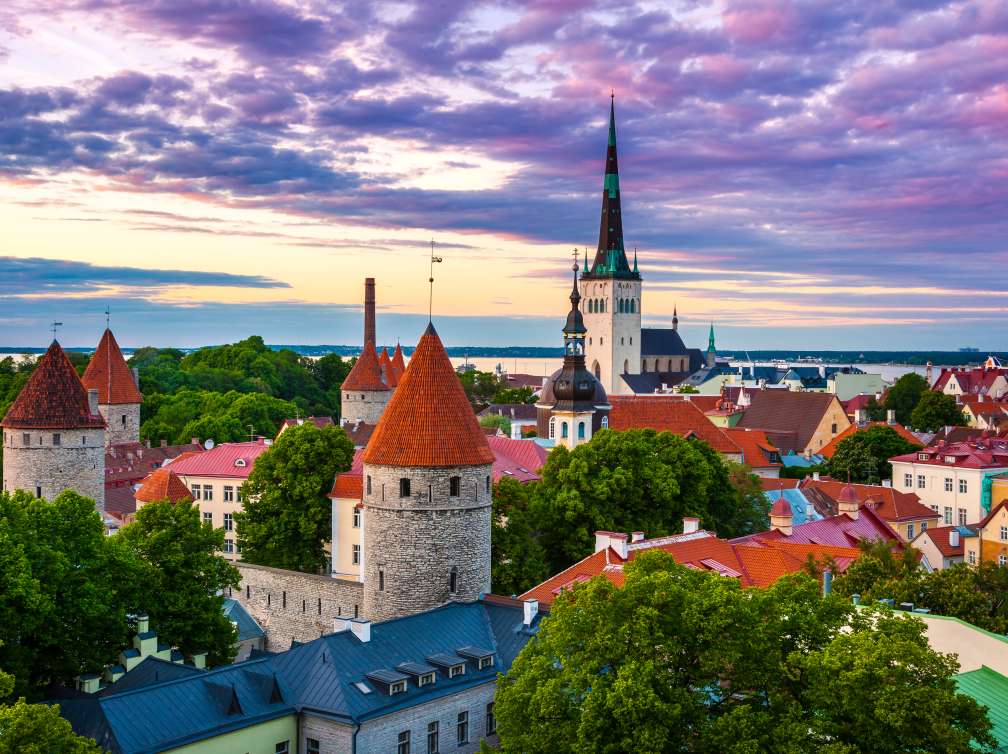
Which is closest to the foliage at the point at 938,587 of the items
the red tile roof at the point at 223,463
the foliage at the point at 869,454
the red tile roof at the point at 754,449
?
the red tile roof at the point at 223,463

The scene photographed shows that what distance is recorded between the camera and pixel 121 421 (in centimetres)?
6525

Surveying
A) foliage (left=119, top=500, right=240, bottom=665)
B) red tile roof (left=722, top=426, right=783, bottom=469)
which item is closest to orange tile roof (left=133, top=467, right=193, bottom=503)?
foliage (left=119, top=500, right=240, bottom=665)

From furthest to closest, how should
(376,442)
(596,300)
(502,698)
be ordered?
(596,300) → (376,442) → (502,698)

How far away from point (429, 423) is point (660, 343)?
113 metres

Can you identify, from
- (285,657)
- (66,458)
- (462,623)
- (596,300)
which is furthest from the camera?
(596,300)

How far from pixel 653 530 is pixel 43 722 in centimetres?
2693

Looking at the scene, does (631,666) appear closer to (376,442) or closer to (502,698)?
(502,698)

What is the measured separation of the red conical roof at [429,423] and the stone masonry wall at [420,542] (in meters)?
0.34

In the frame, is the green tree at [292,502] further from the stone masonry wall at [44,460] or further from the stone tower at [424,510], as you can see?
the stone tower at [424,510]

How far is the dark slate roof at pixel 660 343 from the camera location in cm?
13962

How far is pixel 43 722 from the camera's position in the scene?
17156 mm

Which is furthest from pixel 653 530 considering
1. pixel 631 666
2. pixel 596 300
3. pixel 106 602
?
pixel 596 300

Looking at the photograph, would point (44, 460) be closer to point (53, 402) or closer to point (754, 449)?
point (53, 402)

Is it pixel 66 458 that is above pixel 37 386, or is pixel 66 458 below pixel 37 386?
below
